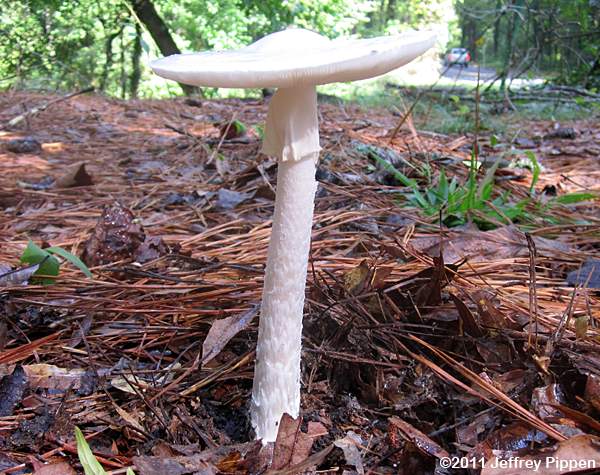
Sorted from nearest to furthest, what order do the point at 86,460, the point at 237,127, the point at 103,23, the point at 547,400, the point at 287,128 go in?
the point at 86,460 < the point at 287,128 < the point at 547,400 < the point at 237,127 < the point at 103,23

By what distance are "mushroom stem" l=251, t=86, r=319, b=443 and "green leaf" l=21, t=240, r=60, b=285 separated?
1.00m

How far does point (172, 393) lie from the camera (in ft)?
5.07

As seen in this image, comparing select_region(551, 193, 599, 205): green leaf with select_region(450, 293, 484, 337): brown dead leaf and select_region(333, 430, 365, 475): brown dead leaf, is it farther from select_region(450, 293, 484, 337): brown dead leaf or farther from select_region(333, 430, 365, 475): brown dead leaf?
select_region(333, 430, 365, 475): brown dead leaf

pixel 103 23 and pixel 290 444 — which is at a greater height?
pixel 103 23

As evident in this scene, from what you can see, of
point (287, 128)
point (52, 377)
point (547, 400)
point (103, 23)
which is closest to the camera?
point (287, 128)

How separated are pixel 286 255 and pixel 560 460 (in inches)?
29.8

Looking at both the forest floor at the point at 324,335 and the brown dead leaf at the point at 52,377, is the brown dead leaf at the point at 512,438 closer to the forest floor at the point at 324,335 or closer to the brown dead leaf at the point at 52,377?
the forest floor at the point at 324,335

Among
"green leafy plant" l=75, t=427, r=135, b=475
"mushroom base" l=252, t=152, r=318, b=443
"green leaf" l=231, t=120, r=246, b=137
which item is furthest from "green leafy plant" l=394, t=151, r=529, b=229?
"green leaf" l=231, t=120, r=246, b=137

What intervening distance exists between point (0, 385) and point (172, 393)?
1.56 ft

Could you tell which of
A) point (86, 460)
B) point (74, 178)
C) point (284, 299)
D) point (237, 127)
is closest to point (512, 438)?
point (284, 299)

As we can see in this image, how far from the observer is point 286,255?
1339 mm

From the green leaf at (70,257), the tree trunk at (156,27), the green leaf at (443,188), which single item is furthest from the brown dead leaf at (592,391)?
the tree trunk at (156,27)

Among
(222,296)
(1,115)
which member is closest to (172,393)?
(222,296)

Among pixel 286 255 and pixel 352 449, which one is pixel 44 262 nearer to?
pixel 286 255
